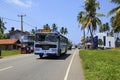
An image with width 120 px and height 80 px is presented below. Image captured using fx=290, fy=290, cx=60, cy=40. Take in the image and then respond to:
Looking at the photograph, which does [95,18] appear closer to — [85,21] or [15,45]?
[85,21]

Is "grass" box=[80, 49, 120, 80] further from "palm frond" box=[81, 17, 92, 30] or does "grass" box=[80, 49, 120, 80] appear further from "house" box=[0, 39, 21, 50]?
"house" box=[0, 39, 21, 50]

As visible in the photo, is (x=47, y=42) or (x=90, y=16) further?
(x=90, y=16)

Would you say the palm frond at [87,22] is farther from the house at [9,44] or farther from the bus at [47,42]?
the house at [9,44]

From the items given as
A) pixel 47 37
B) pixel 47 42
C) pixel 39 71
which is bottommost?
pixel 39 71

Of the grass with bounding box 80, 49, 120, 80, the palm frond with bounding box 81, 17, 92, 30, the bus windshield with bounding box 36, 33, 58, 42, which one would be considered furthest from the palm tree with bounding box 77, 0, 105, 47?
the grass with bounding box 80, 49, 120, 80

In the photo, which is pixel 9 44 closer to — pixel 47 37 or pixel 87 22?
pixel 87 22

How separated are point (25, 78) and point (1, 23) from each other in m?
104

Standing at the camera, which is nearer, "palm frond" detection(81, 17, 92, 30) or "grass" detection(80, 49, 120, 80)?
"grass" detection(80, 49, 120, 80)

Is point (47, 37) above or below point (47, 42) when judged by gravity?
above

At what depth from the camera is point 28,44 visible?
6194cm

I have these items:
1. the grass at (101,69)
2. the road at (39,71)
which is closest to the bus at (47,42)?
the road at (39,71)

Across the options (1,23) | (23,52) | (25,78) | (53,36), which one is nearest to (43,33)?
(53,36)

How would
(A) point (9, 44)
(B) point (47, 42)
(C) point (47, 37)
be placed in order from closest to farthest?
(B) point (47, 42)
(C) point (47, 37)
(A) point (9, 44)

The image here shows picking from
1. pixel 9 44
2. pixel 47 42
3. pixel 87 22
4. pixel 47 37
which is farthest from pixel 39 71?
pixel 9 44
